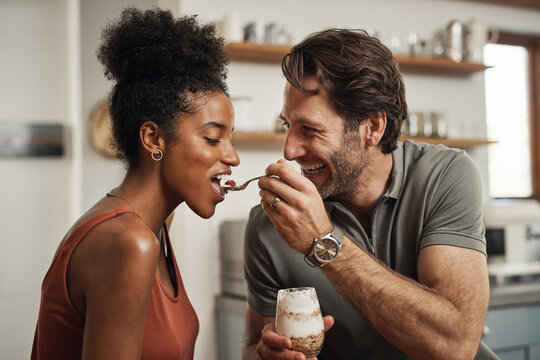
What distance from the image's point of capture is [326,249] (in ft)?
4.43

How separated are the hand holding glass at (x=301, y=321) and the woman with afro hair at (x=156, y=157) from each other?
23cm

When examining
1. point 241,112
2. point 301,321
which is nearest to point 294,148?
point 301,321

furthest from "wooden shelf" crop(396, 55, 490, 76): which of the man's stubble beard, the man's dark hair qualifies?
the man's stubble beard

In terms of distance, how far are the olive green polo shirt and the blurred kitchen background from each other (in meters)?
1.48

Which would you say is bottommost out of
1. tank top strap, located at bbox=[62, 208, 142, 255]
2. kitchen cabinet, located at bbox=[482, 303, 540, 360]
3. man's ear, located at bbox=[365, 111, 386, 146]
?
kitchen cabinet, located at bbox=[482, 303, 540, 360]

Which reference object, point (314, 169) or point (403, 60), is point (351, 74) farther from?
point (403, 60)

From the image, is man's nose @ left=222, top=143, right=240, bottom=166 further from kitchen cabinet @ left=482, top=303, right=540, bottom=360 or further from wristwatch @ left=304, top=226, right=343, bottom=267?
kitchen cabinet @ left=482, top=303, right=540, bottom=360

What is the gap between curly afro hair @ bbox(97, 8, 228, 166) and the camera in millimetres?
1286

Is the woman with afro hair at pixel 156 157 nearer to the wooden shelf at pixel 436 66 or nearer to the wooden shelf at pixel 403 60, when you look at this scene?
the wooden shelf at pixel 403 60

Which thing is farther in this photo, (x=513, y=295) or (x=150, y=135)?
(x=513, y=295)

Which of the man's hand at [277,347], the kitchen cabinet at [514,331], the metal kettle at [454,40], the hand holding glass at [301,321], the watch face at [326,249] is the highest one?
the metal kettle at [454,40]

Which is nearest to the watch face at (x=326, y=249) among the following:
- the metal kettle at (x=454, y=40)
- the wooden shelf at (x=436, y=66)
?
the wooden shelf at (x=436, y=66)

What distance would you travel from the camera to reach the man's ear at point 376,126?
5.57 ft

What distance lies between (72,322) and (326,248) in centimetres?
57
